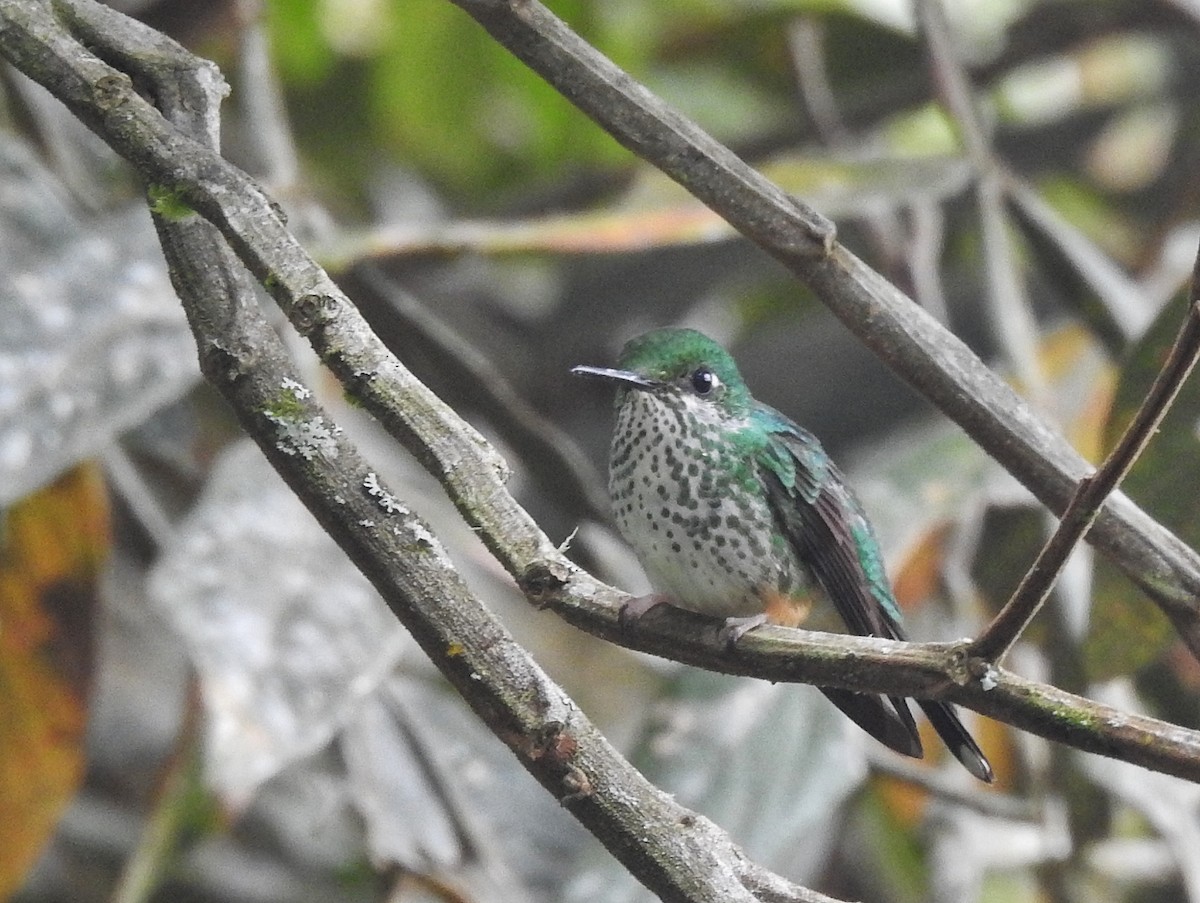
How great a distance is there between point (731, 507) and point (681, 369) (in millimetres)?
234

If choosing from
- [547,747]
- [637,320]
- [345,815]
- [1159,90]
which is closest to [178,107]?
[547,747]

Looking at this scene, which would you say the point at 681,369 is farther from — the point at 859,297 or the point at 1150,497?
the point at 1150,497

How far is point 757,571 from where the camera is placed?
1.97 m

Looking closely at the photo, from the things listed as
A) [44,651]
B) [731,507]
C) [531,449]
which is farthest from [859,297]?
[44,651]

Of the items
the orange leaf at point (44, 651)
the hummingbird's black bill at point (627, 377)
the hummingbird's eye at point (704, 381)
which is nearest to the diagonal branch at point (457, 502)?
the hummingbird's black bill at point (627, 377)

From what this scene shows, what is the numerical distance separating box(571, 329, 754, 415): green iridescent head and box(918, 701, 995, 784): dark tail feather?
54 cm

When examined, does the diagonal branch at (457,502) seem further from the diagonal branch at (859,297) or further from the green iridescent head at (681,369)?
the green iridescent head at (681,369)

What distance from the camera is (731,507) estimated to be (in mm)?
2008

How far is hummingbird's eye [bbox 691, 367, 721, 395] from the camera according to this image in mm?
2131

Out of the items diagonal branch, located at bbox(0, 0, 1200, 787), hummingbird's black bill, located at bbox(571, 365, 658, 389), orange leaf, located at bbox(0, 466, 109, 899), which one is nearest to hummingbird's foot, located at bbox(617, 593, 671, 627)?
diagonal branch, located at bbox(0, 0, 1200, 787)

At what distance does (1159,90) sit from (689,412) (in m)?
3.05

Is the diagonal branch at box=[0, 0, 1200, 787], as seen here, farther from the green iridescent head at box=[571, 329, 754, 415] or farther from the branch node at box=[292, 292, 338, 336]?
the green iridescent head at box=[571, 329, 754, 415]

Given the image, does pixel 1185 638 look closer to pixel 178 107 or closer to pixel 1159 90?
pixel 178 107

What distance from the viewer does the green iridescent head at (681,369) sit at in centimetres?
212
